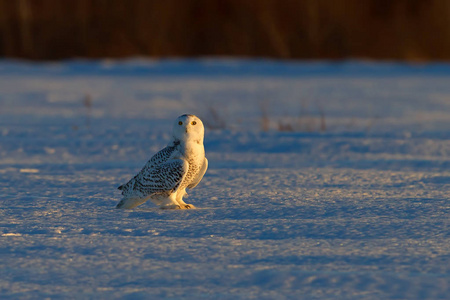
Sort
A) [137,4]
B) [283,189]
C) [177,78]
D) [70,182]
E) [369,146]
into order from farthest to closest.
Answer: [137,4] < [177,78] < [369,146] < [70,182] < [283,189]

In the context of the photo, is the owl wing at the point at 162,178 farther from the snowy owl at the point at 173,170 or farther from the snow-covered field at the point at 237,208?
the snow-covered field at the point at 237,208

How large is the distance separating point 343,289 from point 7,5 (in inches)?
673

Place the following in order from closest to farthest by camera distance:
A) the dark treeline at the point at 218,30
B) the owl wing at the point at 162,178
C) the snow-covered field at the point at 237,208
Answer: the snow-covered field at the point at 237,208 < the owl wing at the point at 162,178 < the dark treeline at the point at 218,30

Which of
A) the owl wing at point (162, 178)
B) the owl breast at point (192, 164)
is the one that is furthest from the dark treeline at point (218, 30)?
the owl wing at point (162, 178)

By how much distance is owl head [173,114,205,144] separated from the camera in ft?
11.8

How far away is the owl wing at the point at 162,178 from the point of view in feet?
11.6

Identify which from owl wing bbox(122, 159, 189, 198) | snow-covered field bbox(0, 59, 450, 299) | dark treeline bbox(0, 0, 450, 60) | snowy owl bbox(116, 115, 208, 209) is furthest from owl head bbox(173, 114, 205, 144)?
dark treeline bbox(0, 0, 450, 60)

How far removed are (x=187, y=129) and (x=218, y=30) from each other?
14106 millimetres

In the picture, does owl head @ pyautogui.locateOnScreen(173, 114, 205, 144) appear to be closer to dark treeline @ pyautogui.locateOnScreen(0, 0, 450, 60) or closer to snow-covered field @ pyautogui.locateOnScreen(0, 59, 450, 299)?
snow-covered field @ pyautogui.locateOnScreen(0, 59, 450, 299)

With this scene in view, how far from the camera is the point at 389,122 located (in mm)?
8344

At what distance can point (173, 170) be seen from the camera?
3.54 meters

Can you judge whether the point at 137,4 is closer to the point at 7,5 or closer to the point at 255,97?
the point at 7,5

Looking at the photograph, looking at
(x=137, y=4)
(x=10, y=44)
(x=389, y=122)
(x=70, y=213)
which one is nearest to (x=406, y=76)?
(x=389, y=122)

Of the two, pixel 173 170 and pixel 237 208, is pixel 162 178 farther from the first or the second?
pixel 237 208
